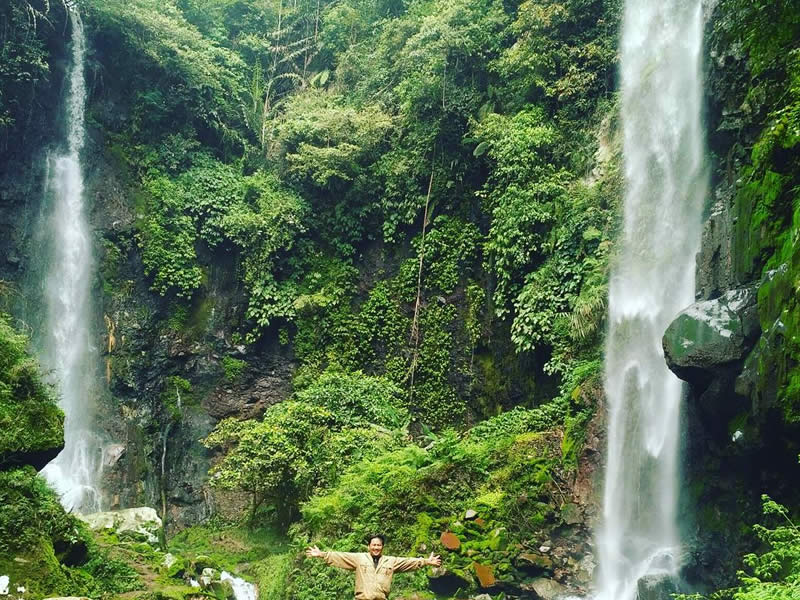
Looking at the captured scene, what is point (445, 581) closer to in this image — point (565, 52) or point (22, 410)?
point (22, 410)

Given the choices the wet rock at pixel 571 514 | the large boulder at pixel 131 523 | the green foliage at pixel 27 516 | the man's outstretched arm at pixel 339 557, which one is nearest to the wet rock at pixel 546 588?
the wet rock at pixel 571 514

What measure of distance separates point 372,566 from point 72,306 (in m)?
13.0

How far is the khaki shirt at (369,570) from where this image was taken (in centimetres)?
469

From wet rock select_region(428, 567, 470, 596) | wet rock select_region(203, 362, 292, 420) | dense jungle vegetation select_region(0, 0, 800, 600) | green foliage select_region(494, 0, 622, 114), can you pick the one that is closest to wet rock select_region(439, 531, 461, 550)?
dense jungle vegetation select_region(0, 0, 800, 600)

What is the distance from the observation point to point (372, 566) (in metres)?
4.76

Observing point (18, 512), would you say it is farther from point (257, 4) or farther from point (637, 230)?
point (257, 4)

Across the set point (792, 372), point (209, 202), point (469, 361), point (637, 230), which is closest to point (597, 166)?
point (637, 230)

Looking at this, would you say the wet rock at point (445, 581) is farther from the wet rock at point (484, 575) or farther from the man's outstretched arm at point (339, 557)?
the man's outstretched arm at point (339, 557)

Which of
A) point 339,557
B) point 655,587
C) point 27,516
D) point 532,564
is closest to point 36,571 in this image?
point 27,516

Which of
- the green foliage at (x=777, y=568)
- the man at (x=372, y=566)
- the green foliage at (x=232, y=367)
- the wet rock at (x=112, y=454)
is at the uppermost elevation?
the green foliage at (x=232, y=367)

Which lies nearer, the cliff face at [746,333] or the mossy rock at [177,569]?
the cliff face at [746,333]

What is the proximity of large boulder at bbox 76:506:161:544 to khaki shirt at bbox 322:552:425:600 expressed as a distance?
7.47m

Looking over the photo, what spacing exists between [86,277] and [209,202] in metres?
3.42

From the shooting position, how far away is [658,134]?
39.1 ft
